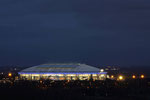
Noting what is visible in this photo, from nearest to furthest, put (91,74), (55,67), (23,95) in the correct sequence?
(23,95)
(91,74)
(55,67)

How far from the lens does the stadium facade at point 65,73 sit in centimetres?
10671

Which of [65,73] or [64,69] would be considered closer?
[65,73]

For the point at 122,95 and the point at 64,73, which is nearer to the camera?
the point at 122,95

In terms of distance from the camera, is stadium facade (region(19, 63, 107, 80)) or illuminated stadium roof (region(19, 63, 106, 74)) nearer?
stadium facade (region(19, 63, 107, 80))

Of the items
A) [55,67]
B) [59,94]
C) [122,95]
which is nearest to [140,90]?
[122,95]

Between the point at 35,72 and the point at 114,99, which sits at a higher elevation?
the point at 35,72

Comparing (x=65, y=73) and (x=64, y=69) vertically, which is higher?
(x=64, y=69)

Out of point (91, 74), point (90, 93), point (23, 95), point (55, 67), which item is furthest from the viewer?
point (55, 67)

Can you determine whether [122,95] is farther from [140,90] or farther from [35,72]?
[35,72]

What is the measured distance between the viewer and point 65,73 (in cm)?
10719

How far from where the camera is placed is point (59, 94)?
58719 mm

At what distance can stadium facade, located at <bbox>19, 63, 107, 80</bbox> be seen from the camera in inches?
4201

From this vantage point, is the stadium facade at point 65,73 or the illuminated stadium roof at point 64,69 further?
the illuminated stadium roof at point 64,69

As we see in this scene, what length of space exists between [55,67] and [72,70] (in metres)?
7.52
